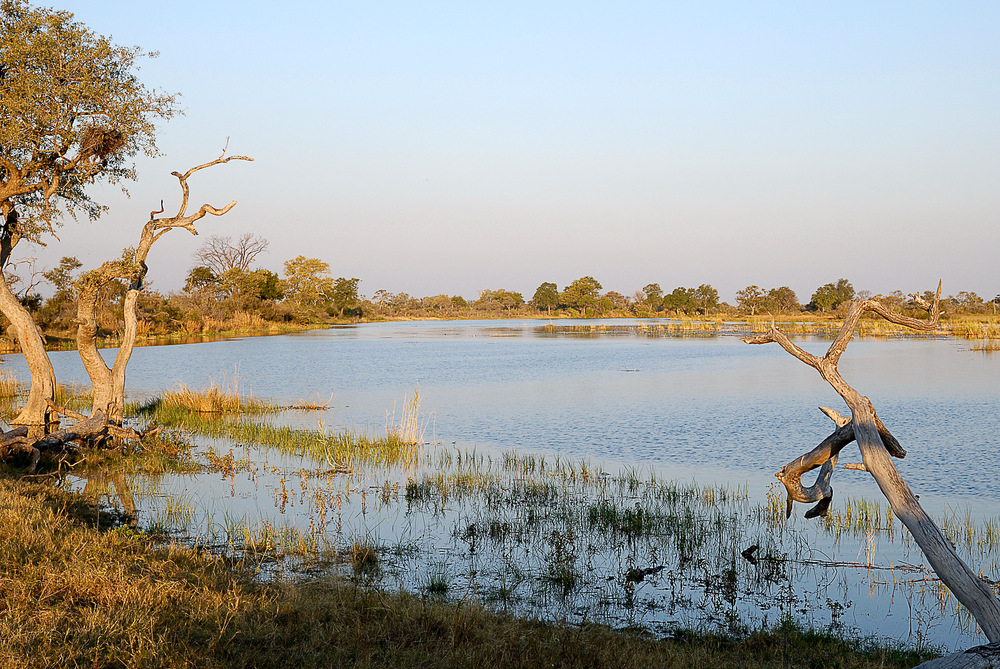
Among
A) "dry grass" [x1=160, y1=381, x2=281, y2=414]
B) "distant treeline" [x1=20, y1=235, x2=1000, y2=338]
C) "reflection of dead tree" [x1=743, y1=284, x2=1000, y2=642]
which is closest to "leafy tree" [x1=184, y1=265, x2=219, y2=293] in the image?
"distant treeline" [x1=20, y1=235, x2=1000, y2=338]

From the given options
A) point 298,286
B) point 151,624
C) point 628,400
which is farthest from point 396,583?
point 298,286

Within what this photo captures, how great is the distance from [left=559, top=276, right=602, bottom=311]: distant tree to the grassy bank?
13778 cm

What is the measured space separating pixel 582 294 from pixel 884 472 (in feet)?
463

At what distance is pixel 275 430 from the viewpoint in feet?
54.4

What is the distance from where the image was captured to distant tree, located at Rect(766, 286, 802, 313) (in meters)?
116

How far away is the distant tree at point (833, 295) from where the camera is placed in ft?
339

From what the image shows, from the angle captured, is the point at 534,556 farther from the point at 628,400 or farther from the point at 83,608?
the point at 628,400

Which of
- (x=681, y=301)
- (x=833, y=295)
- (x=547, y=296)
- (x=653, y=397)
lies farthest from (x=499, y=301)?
(x=653, y=397)

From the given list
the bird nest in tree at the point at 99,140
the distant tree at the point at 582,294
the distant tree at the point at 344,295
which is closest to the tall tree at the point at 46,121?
the bird nest in tree at the point at 99,140

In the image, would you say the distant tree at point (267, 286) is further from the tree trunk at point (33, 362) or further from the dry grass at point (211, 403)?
the tree trunk at point (33, 362)

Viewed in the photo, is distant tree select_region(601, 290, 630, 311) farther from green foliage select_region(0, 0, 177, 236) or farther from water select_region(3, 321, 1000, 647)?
green foliage select_region(0, 0, 177, 236)

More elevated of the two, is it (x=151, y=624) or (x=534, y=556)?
(x=151, y=624)

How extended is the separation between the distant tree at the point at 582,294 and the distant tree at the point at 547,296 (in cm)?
186

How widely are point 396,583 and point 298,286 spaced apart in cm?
10557
